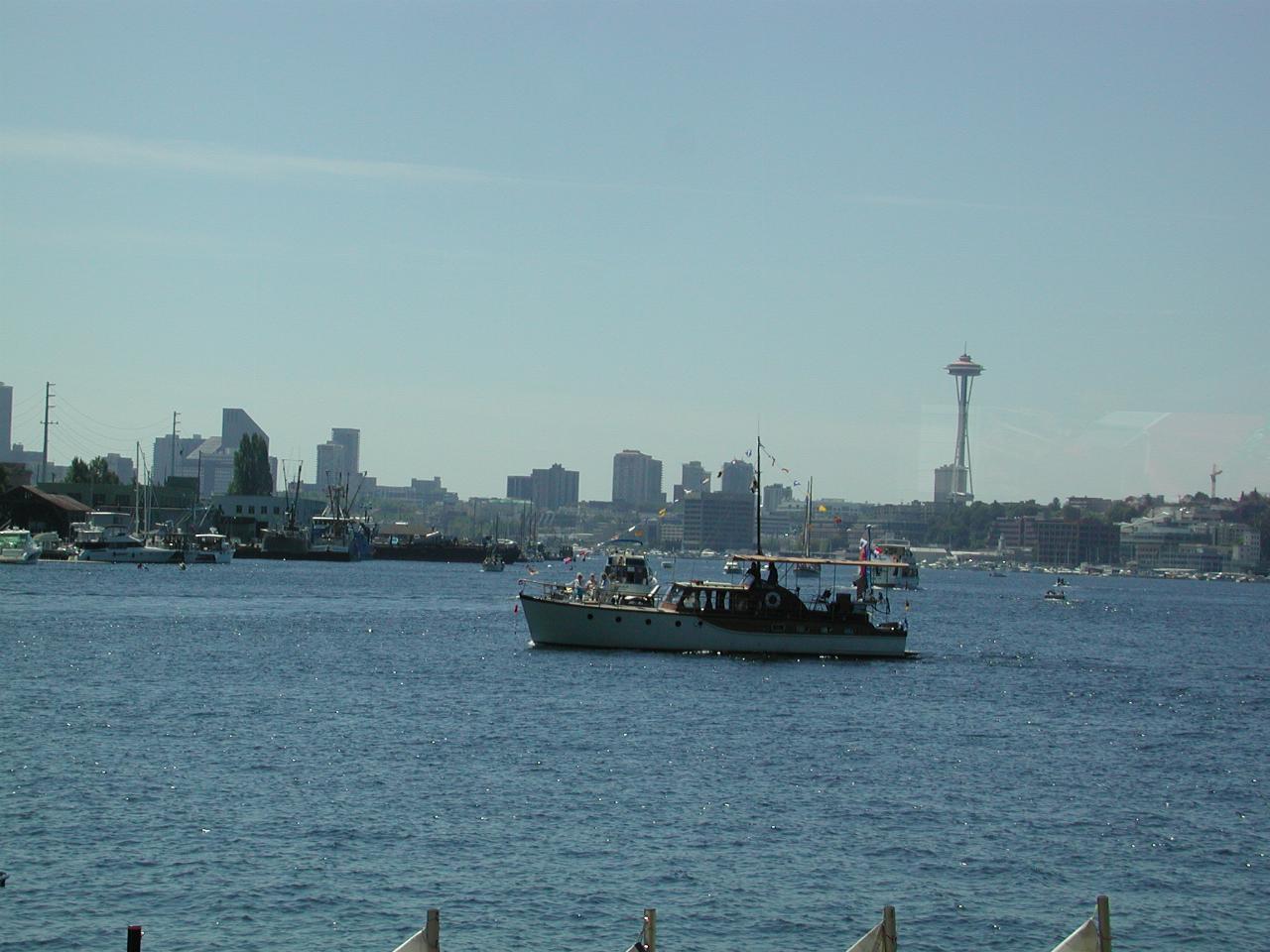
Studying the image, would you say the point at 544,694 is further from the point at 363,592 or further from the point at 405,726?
the point at 363,592

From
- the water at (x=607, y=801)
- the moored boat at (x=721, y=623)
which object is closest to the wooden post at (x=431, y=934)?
the water at (x=607, y=801)

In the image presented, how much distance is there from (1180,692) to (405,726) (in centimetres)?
4003

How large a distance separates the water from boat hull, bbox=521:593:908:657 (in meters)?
1.32

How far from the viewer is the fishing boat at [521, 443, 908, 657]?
3150 inches

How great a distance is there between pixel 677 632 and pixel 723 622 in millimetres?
2241

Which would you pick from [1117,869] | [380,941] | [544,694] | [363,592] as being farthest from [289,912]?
[363,592]

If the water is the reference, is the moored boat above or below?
above

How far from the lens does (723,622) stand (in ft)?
263

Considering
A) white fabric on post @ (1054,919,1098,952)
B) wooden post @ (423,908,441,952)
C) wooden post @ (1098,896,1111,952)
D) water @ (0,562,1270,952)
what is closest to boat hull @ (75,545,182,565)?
water @ (0,562,1270,952)

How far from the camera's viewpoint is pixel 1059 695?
242 ft

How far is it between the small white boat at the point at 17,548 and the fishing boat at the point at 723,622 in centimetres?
11178

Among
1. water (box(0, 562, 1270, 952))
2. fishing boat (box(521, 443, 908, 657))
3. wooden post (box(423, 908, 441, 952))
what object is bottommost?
water (box(0, 562, 1270, 952))

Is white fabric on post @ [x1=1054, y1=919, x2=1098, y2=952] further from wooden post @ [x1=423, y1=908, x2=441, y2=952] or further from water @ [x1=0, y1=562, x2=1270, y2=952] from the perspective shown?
water @ [x1=0, y1=562, x2=1270, y2=952]

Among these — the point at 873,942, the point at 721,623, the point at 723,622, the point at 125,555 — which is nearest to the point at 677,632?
the point at 721,623
